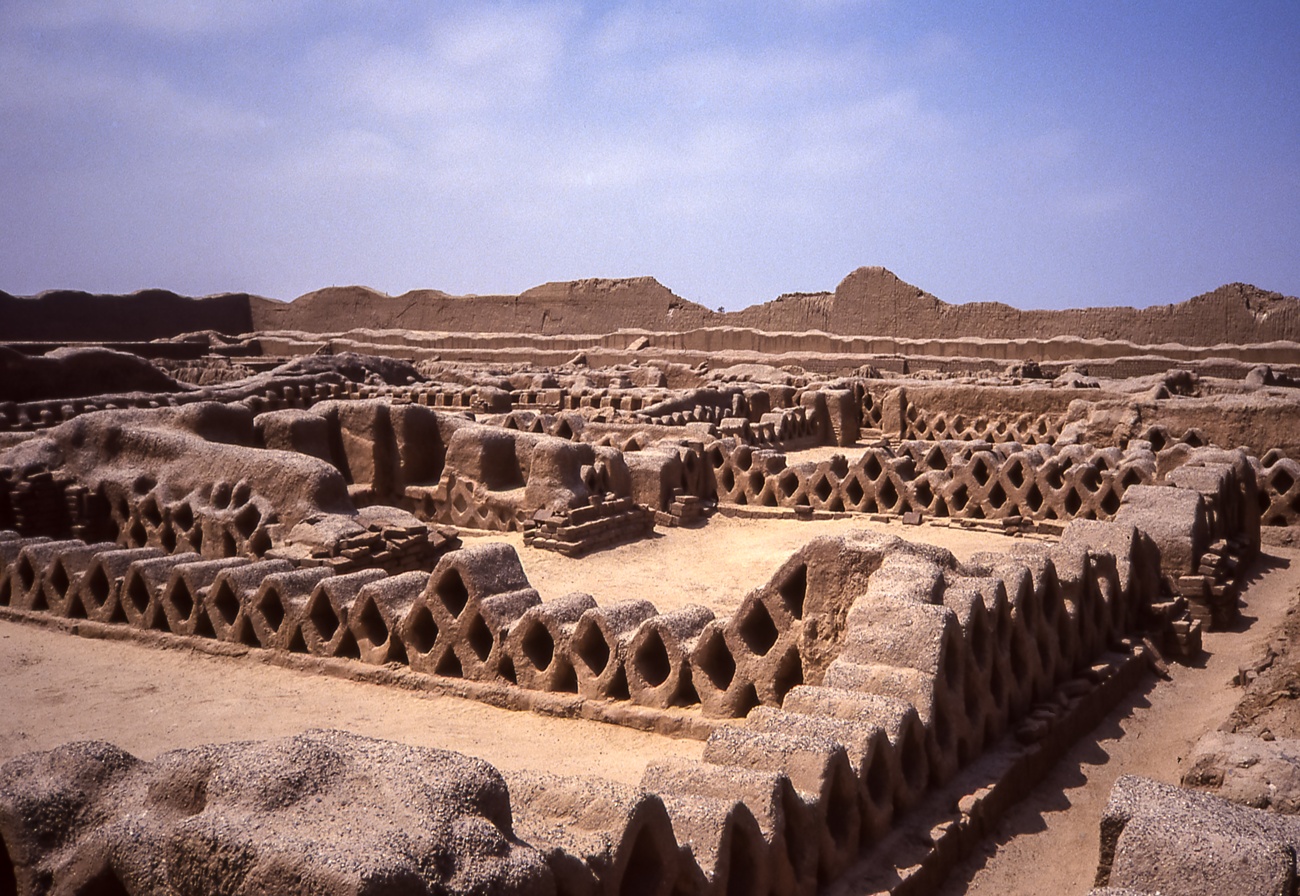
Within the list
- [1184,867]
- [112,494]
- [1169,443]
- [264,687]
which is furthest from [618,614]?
[1169,443]

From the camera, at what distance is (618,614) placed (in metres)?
5.21

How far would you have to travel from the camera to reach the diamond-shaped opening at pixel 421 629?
226 inches

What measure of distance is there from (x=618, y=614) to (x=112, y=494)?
6.80m

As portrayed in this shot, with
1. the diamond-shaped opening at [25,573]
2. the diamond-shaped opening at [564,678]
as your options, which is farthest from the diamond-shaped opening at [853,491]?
the diamond-shaped opening at [25,573]

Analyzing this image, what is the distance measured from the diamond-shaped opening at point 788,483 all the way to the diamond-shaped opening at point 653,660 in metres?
6.65

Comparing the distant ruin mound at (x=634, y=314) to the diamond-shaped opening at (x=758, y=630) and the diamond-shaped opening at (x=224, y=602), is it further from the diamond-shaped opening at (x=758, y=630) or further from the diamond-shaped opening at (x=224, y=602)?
the diamond-shaped opening at (x=224, y=602)

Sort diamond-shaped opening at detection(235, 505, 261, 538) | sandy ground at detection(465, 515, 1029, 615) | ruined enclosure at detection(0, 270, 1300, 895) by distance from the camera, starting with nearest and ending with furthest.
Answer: ruined enclosure at detection(0, 270, 1300, 895) → sandy ground at detection(465, 515, 1029, 615) → diamond-shaped opening at detection(235, 505, 261, 538)

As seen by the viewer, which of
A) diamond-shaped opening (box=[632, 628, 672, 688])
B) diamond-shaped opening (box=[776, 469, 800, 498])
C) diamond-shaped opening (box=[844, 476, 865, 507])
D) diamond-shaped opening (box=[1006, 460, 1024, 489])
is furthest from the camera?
diamond-shaped opening (box=[776, 469, 800, 498])

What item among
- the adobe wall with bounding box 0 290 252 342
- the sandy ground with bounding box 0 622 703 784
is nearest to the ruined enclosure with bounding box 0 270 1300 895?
the sandy ground with bounding box 0 622 703 784

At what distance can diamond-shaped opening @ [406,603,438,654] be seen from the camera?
575 cm

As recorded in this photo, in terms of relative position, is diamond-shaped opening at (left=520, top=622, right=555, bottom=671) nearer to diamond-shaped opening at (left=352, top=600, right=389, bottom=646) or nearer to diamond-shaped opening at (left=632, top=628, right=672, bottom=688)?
diamond-shaped opening at (left=632, top=628, right=672, bottom=688)

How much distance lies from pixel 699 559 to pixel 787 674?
16.1 ft

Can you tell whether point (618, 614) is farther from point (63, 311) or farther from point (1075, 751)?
point (63, 311)

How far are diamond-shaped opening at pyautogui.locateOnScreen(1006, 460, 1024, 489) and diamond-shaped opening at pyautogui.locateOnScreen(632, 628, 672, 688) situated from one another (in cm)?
639
